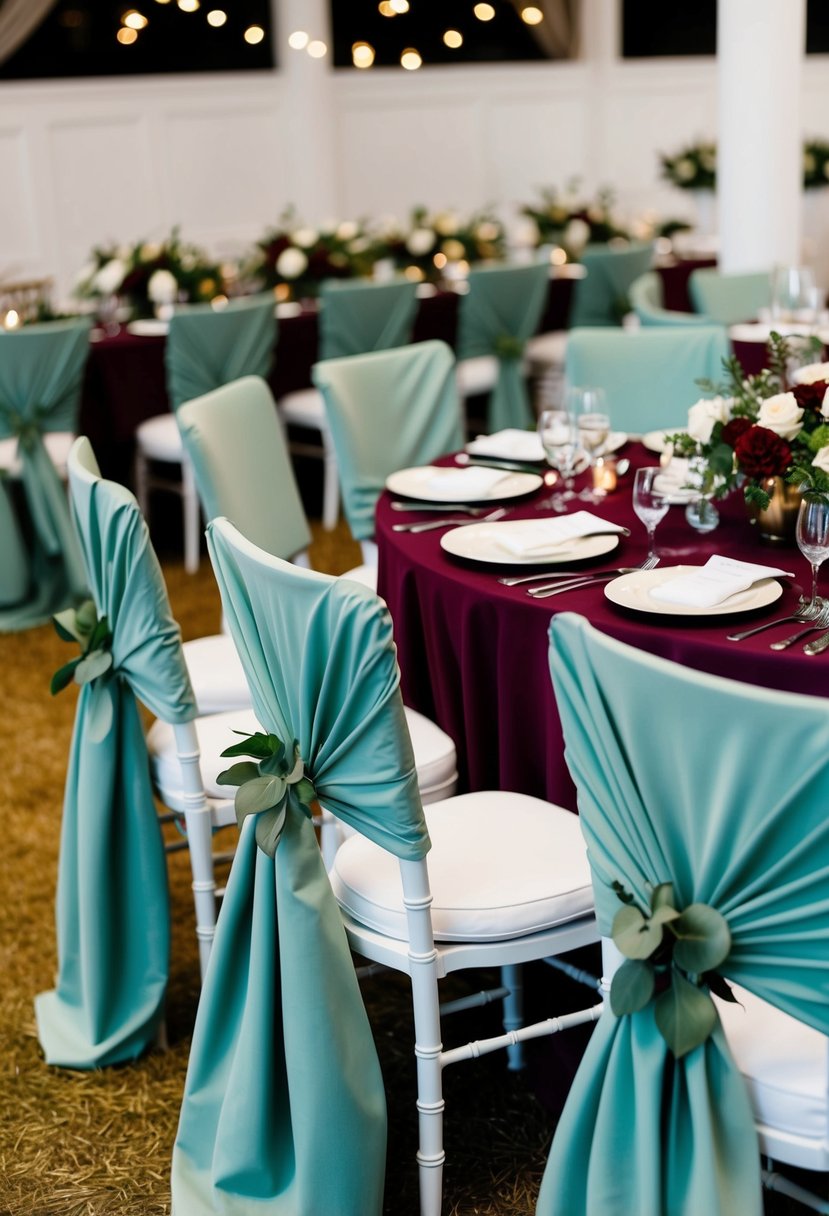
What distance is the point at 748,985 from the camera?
4.92 feet

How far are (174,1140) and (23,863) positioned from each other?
3.71 ft

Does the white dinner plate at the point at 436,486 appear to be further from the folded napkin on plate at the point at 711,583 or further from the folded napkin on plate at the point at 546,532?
the folded napkin on plate at the point at 711,583

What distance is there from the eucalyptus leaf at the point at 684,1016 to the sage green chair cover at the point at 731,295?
3.71m

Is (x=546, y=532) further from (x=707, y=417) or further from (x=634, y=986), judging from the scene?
(x=634, y=986)

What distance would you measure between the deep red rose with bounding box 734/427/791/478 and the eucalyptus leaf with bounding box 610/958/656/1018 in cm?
95

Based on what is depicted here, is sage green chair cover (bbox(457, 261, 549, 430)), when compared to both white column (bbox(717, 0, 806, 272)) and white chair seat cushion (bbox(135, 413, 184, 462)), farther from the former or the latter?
white chair seat cushion (bbox(135, 413, 184, 462))

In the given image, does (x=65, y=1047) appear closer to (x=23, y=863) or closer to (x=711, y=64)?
(x=23, y=863)

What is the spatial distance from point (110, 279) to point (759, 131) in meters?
2.52

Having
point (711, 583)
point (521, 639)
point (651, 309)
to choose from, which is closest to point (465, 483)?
point (521, 639)

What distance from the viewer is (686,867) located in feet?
4.96

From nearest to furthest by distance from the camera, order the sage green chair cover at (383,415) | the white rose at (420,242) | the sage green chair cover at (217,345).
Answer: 1. the sage green chair cover at (383,415)
2. the sage green chair cover at (217,345)
3. the white rose at (420,242)

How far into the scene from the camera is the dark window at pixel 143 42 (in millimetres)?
7766

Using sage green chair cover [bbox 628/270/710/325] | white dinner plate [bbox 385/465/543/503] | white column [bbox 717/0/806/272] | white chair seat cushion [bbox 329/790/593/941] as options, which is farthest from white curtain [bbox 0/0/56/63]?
white chair seat cushion [bbox 329/790/593/941]

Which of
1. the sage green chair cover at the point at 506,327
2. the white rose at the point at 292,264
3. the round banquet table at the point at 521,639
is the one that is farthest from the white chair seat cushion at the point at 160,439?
the round banquet table at the point at 521,639
